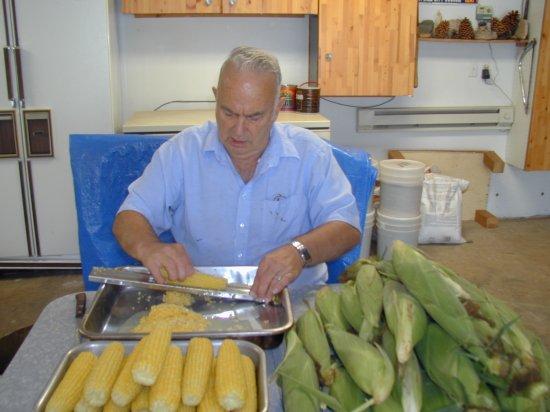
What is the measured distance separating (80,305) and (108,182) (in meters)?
0.67

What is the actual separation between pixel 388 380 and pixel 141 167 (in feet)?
4.41

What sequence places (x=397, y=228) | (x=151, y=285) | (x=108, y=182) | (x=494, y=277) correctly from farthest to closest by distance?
1. (x=397, y=228)
2. (x=494, y=277)
3. (x=108, y=182)
4. (x=151, y=285)

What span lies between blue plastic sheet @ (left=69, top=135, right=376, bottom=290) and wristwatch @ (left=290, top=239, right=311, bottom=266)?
1.20 feet

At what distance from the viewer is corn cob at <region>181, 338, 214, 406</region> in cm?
87

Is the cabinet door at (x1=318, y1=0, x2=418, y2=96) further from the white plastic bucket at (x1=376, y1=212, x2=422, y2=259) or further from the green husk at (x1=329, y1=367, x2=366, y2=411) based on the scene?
the green husk at (x1=329, y1=367, x2=366, y2=411)

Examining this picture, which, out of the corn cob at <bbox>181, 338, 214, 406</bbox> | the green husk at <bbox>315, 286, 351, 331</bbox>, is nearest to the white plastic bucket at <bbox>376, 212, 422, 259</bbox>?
the green husk at <bbox>315, 286, 351, 331</bbox>

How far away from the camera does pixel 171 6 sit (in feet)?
11.2

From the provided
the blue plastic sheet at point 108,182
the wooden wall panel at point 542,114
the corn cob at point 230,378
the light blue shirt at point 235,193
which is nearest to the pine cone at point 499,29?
the wooden wall panel at point 542,114

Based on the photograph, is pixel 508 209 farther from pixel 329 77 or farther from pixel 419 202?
pixel 329 77

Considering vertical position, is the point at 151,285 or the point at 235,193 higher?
the point at 235,193

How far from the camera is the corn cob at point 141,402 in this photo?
0.89m

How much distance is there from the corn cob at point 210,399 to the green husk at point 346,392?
23 cm

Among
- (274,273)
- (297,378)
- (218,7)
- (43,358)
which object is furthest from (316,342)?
(218,7)

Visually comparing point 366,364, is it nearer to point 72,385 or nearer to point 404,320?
→ point 404,320
